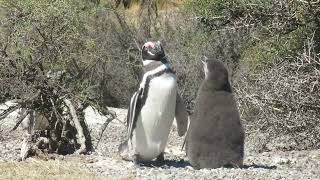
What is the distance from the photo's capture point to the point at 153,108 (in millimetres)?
7789

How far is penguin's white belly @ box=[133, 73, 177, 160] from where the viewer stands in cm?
769

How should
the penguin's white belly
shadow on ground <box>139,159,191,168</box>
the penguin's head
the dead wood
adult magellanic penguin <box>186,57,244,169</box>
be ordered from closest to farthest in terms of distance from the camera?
adult magellanic penguin <box>186,57,244,169</box> < the penguin's white belly < the penguin's head < shadow on ground <box>139,159,191,168</box> < the dead wood

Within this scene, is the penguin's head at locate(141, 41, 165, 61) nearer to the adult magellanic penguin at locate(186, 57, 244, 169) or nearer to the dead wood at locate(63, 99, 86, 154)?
the adult magellanic penguin at locate(186, 57, 244, 169)

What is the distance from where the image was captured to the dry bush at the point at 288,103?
9383 mm

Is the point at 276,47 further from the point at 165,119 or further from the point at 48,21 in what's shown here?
the point at 165,119

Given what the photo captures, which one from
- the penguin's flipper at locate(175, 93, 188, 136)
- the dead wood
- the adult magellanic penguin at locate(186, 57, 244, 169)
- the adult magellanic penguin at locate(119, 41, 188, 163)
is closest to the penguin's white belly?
the adult magellanic penguin at locate(119, 41, 188, 163)

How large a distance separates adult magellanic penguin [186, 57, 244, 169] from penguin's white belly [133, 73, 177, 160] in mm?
406

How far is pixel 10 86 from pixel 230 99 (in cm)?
381

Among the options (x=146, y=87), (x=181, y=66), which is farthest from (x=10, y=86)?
(x=181, y=66)

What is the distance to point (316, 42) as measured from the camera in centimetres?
1252

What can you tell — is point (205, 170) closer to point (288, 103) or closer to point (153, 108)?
point (153, 108)

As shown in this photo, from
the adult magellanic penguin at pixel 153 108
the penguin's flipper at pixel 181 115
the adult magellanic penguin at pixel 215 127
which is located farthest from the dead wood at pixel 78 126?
the adult magellanic penguin at pixel 215 127

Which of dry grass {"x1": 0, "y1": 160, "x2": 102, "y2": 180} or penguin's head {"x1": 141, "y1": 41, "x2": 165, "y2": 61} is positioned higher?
penguin's head {"x1": 141, "y1": 41, "x2": 165, "y2": 61}

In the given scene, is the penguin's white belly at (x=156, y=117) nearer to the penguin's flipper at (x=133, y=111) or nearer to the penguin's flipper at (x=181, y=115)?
the penguin's flipper at (x=133, y=111)
